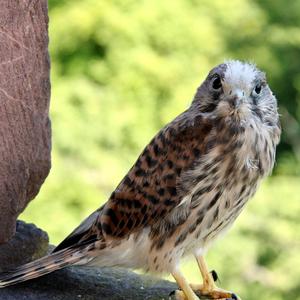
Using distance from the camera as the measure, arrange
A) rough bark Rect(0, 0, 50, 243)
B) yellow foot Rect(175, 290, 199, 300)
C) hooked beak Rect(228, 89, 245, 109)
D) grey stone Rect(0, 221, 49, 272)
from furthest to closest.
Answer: grey stone Rect(0, 221, 49, 272) < yellow foot Rect(175, 290, 199, 300) < rough bark Rect(0, 0, 50, 243) < hooked beak Rect(228, 89, 245, 109)

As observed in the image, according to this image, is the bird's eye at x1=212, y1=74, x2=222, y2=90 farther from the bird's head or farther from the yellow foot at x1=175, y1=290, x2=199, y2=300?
the yellow foot at x1=175, y1=290, x2=199, y2=300

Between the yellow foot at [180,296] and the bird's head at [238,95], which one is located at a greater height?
the bird's head at [238,95]

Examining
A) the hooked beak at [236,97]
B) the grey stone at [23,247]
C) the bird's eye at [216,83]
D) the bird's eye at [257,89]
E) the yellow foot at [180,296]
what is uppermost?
the bird's eye at [216,83]

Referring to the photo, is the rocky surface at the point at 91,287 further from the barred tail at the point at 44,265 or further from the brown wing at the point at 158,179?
the brown wing at the point at 158,179

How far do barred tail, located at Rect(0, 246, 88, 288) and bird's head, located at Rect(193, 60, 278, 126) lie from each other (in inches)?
25.6

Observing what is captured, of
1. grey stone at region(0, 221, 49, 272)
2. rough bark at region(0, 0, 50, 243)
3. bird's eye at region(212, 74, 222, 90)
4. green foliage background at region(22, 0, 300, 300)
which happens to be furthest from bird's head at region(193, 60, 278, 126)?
green foliage background at region(22, 0, 300, 300)

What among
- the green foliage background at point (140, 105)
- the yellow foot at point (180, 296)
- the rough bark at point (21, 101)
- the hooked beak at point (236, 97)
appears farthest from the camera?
the green foliage background at point (140, 105)

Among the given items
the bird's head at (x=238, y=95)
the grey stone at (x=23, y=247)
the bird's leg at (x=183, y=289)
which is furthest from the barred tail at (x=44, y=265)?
the bird's head at (x=238, y=95)

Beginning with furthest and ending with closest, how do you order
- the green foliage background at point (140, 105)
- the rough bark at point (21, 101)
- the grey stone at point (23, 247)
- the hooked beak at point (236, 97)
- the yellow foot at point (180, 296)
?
the green foliage background at point (140, 105), the grey stone at point (23, 247), the yellow foot at point (180, 296), the rough bark at point (21, 101), the hooked beak at point (236, 97)

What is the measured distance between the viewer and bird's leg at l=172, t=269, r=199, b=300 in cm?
358

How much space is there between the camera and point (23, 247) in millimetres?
3795

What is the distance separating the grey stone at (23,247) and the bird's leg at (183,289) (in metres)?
0.54

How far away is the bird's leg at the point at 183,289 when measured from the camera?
11.7 ft

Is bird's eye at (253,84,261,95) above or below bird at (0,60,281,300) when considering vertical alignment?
above
